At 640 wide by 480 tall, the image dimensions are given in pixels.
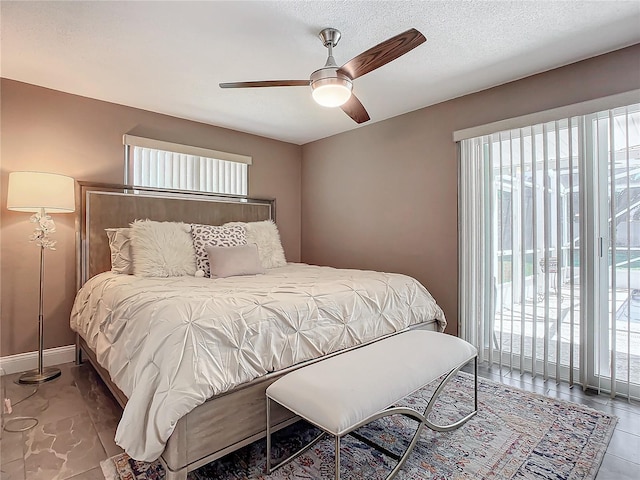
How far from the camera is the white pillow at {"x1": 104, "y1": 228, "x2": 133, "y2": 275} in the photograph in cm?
286

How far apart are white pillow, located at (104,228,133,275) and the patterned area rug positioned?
155 cm

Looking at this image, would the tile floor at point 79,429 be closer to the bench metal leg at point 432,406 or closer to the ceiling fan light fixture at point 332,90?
the bench metal leg at point 432,406

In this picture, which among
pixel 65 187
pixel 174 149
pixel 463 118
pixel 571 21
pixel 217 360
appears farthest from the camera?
pixel 174 149

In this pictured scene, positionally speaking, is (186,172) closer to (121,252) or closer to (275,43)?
(121,252)

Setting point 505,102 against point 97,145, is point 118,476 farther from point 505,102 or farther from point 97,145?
point 505,102

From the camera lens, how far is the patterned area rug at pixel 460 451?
63.2 inches

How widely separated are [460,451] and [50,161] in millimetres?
3752

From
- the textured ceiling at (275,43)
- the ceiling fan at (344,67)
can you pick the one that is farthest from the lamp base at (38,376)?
the ceiling fan at (344,67)

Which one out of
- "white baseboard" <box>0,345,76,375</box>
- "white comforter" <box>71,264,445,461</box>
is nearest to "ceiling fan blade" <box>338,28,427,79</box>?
"white comforter" <box>71,264,445,461</box>

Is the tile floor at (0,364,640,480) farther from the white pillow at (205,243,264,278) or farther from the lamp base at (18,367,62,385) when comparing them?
the white pillow at (205,243,264,278)

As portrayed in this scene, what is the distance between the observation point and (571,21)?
6.77 ft

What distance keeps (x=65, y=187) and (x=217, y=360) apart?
2.20 m

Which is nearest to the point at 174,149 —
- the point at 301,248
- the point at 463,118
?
the point at 301,248

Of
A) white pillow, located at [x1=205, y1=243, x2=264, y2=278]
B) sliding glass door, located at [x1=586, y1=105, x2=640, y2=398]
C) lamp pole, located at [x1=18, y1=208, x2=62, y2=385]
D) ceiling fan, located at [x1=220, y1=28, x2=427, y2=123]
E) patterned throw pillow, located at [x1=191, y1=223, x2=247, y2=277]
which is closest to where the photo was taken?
ceiling fan, located at [x1=220, y1=28, x2=427, y2=123]
